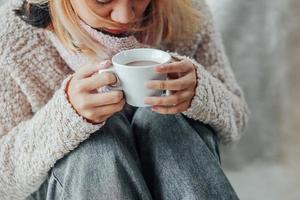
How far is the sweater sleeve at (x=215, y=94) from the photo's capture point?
2.74 ft

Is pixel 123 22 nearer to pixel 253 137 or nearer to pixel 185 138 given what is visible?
pixel 185 138

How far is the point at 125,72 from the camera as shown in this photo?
2.28 feet

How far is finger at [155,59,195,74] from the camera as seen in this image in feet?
2.32

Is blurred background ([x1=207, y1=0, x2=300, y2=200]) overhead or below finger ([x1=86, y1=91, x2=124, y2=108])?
below

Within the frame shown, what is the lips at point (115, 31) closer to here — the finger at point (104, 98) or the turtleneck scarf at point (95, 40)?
the turtleneck scarf at point (95, 40)

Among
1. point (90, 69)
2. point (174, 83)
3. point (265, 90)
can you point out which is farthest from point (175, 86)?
point (265, 90)

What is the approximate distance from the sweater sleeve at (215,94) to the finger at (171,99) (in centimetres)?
3

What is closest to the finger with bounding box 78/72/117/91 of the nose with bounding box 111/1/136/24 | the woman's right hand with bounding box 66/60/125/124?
the woman's right hand with bounding box 66/60/125/124

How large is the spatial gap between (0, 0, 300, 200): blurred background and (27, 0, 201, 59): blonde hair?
0.22 metres

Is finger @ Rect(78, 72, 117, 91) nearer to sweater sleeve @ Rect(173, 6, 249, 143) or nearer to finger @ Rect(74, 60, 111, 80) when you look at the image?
finger @ Rect(74, 60, 111, 80)

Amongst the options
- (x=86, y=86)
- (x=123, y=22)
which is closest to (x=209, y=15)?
(x=123, y=22)

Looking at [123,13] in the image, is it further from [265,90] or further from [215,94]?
[265,90]

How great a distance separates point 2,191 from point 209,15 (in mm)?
438

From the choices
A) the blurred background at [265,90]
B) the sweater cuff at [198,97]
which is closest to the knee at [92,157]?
the sweater cuff at [198,97]
